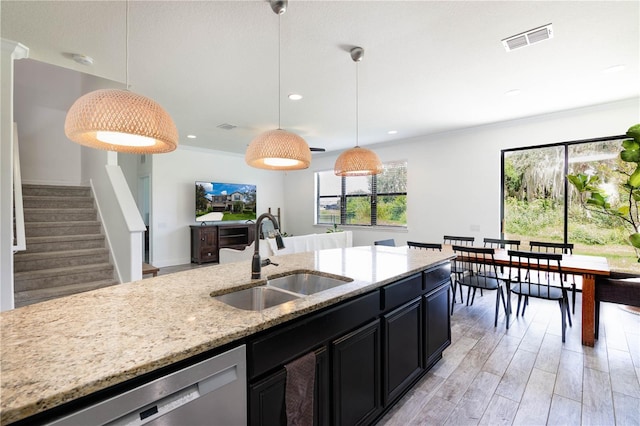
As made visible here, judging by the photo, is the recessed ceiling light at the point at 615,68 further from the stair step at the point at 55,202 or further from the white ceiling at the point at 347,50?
the stair step at the point at 55,202

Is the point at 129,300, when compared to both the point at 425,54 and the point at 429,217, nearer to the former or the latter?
the point at 425,54

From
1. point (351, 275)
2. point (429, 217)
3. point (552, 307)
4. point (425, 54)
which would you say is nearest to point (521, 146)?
point (429, 217)

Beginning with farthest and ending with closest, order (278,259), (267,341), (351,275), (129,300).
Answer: (278,259), (351,275), (129,300), (267,341)

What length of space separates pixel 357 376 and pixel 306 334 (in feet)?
1.73

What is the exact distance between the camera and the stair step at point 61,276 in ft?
10.5

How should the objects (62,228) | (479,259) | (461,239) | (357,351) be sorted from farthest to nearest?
(461,239) → (62,228) → (479,259) → (357,351)

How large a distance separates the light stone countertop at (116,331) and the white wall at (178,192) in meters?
5.42

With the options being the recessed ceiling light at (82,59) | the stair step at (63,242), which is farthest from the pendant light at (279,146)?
the stair step at (63,242)

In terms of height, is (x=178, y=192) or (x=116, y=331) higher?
(x=178, y=192)

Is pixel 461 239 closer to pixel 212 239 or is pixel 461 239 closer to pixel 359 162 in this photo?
pixel 359 162

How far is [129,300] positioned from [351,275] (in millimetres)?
1252

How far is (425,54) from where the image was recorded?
2.76m

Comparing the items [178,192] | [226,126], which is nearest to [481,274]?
[226,126]

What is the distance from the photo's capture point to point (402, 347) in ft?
6.58
